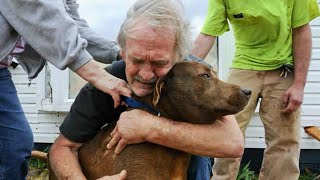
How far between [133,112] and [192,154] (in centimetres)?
39

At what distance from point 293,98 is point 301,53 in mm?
401

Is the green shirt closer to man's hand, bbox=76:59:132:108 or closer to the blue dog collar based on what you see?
the blue dog collar

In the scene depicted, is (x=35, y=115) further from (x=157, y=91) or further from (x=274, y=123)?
(x=157, y=91)

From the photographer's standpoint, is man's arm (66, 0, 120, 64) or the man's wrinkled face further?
man's arm (66, 0, 120, 64)

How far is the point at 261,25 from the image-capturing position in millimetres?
4859

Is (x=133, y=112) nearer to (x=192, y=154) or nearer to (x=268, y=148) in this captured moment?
(x=192, y=154)

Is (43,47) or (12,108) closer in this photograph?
(43,47)

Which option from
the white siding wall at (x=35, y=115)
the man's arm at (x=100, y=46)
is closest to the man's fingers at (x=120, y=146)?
the man's arm at (x=100, y=46)

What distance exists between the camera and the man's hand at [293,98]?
488 cm

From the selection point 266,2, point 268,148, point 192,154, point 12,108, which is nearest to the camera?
point 192,154

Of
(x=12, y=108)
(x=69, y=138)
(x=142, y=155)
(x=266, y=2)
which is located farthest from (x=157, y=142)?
(x=266, y=2)

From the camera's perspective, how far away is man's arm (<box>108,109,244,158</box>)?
2895mm

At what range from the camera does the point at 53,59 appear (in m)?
2.80

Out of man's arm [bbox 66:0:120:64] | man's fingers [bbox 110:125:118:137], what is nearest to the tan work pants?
man's arm [bbox 66:0:120:64]
